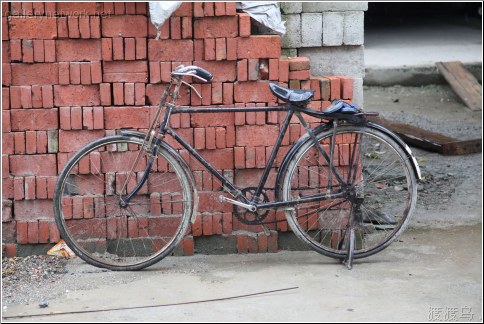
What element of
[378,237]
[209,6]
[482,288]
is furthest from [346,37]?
[482,288]

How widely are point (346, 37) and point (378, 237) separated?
1.51 m

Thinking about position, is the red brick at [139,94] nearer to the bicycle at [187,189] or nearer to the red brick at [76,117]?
the bicycle at [187,189]

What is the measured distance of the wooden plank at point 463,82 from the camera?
1112 centimetres

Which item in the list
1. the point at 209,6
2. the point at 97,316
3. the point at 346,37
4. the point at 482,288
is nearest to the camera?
the point at 97,316

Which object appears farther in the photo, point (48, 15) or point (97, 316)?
point (48, 15)

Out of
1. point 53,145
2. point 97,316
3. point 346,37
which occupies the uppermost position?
point 346,37

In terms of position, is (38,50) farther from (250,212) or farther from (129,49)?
(250,212)

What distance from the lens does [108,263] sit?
19.5 feet

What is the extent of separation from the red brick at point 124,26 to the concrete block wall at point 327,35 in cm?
102

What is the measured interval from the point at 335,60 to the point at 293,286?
1.73 m

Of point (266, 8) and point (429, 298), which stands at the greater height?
point (266, 8)

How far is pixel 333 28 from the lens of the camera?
6.34 m

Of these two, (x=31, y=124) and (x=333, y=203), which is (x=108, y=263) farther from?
(x=333, y=203)

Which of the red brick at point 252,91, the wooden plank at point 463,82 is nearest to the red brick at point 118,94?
the red brick at point 252,91
